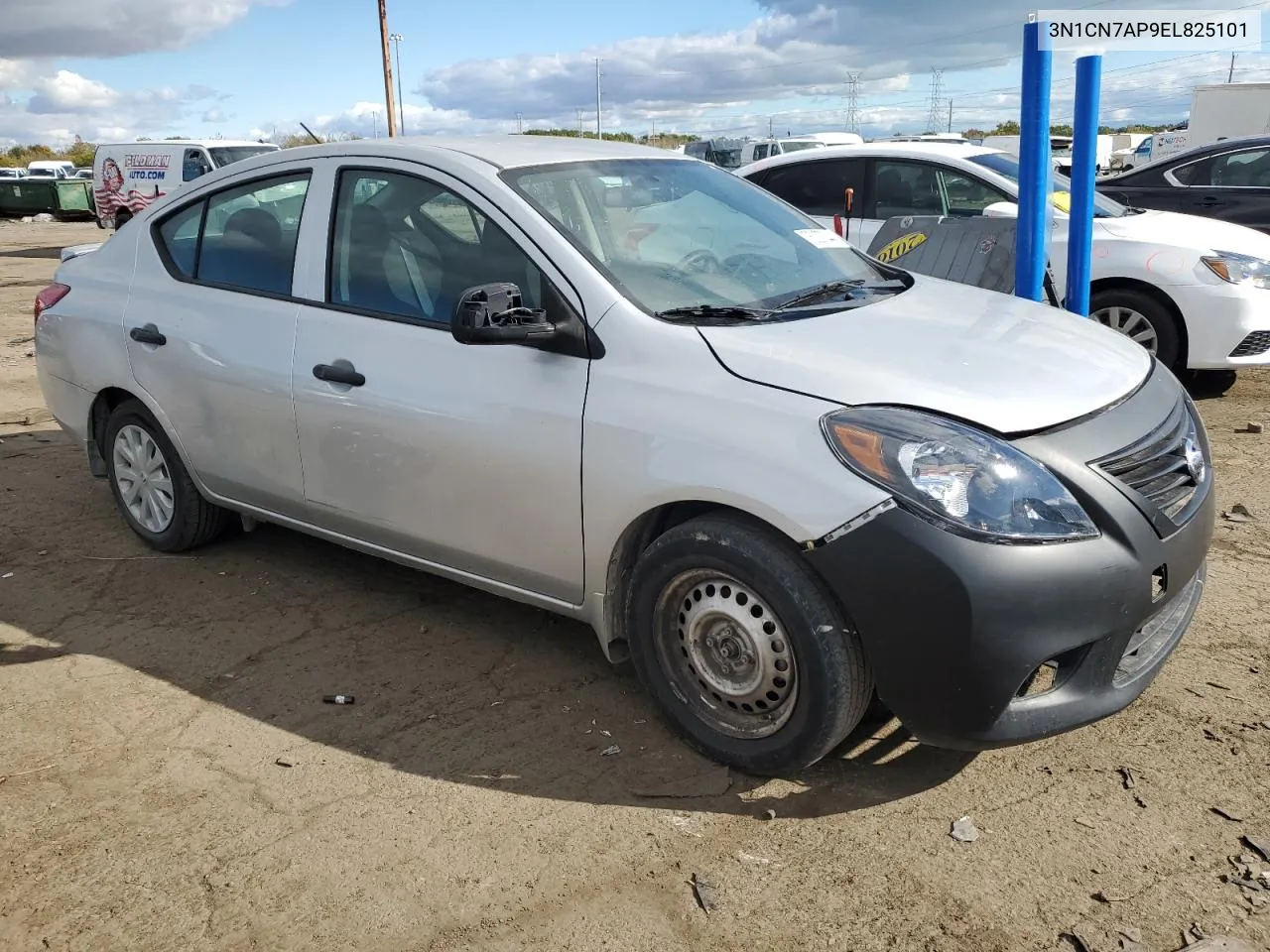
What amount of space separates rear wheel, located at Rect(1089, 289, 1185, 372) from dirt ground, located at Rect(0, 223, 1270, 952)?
297cm

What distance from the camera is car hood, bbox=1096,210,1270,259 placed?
7.06 meters

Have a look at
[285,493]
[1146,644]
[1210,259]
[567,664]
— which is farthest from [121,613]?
[1210,259]

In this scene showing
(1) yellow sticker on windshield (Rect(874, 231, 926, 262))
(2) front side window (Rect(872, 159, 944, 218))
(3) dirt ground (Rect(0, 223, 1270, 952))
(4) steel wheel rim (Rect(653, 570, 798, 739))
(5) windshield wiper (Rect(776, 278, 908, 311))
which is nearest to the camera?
(3) dirt ground (Rect(0, 223, 1270, 952))

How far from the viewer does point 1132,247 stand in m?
7.07

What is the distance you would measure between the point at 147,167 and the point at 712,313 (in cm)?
2089

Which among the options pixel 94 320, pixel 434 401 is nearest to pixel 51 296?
pixel 94 320

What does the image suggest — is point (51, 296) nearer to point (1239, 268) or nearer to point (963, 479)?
point (963, 479)

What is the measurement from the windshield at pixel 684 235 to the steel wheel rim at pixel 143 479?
2267mm

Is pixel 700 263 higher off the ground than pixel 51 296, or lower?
higher

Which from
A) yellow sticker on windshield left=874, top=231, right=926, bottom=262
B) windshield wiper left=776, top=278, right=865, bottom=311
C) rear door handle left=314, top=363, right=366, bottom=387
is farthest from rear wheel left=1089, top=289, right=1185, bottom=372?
rear door handle left=314, top=363, right=366, bottom=387

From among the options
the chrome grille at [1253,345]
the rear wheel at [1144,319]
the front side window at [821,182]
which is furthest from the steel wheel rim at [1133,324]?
the front side window at [821,182]

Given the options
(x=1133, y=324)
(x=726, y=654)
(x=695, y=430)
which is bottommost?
(x=726, y=654)

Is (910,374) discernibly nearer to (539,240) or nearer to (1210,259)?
(539,240)

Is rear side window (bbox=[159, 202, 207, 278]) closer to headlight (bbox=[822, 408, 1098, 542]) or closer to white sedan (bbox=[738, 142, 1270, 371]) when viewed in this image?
headlight (bbox=[822, 408, 1098, 542])
